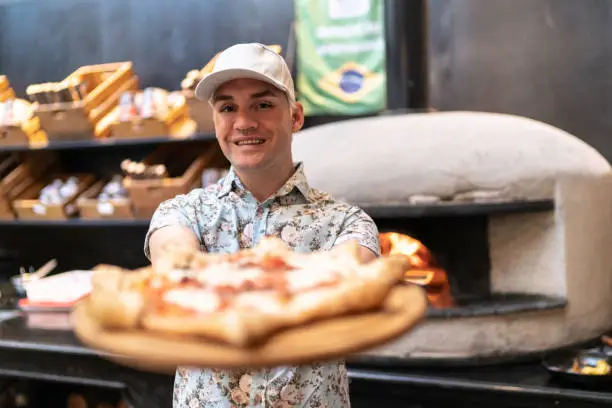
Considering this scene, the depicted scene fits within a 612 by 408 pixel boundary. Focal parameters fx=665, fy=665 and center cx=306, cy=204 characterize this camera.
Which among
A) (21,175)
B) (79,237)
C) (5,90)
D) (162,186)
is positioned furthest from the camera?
(79,237)

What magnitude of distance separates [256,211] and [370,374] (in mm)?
1246

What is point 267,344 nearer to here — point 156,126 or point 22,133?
point 156,126

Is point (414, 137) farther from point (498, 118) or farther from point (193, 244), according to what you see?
point (193, 244)

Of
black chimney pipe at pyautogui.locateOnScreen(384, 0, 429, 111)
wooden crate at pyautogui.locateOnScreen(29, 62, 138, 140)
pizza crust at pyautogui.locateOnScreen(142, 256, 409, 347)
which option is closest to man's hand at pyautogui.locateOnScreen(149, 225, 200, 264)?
pizza crust at pyautogui.locateOnScreen(142, 256, 409, 347)

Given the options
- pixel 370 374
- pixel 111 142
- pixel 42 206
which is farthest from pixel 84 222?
pixel 370 374

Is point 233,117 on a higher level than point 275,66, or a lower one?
lower

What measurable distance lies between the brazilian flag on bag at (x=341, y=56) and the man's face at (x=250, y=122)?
175 cm

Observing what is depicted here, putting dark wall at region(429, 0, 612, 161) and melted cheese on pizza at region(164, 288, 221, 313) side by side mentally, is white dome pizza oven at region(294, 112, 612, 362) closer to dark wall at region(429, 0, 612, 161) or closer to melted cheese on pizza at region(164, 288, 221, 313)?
dark wall at region(429, 0, 612, 161)

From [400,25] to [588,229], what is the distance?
1.15 m

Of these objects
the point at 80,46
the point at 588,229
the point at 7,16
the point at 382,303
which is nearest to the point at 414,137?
the point at 588,229

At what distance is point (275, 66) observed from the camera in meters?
1.50

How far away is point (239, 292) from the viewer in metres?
1.08

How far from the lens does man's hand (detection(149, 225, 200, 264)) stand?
4.87ft

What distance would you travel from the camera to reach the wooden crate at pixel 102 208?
361cm
